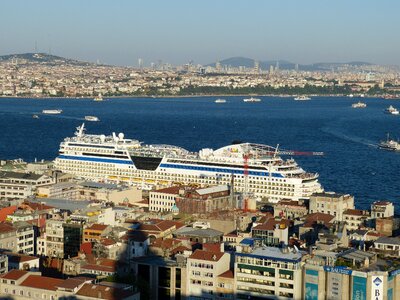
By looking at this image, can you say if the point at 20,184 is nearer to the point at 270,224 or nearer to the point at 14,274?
the point at 270,224

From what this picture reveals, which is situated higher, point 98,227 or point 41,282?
point 98,227

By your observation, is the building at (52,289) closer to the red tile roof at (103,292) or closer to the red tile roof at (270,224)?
the red tile roof at (103,292)

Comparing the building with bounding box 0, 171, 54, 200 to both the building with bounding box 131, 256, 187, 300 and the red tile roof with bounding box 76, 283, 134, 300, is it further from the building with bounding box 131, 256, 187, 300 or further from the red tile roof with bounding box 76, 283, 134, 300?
the red tile roof with bounding box 76, 283, 134, 300

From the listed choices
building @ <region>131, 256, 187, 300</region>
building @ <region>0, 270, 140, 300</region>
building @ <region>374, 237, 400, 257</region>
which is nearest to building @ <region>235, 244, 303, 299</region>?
building @ <region>131, 256, 187, 300</region>

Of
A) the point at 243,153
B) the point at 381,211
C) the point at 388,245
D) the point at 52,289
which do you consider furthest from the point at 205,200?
the point at 52,289

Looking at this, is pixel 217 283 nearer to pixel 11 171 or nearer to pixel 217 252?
pixel 217 252

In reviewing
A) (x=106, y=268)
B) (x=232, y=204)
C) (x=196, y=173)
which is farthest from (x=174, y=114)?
(x=106, y=268)

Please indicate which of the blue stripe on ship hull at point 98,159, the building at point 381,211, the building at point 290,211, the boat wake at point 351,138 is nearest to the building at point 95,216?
the building at point 290,211
